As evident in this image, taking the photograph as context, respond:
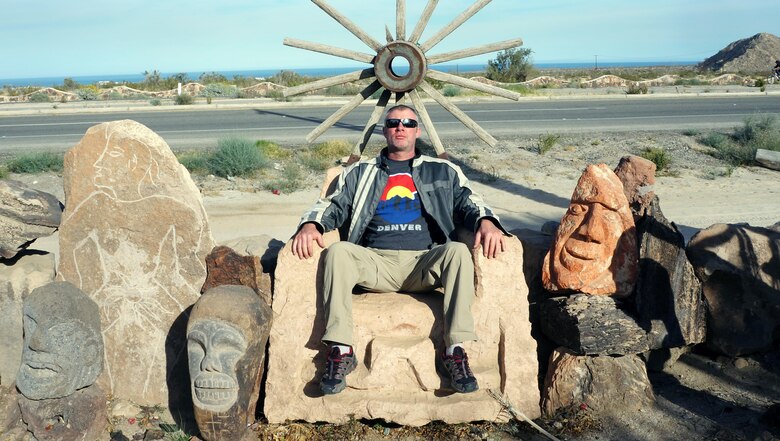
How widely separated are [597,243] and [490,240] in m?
0.71

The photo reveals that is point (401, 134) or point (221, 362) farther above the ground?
point (401, 134)

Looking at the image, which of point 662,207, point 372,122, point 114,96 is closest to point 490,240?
point 372,122

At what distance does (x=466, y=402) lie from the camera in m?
4.11

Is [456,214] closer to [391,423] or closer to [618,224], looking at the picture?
[618,224]

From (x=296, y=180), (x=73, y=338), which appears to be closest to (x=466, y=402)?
(x=73, y=338)

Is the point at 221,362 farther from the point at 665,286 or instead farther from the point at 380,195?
the point at 665,286

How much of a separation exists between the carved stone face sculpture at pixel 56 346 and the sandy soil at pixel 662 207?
1.10 meters

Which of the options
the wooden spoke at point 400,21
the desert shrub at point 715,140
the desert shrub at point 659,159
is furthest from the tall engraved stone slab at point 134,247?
the desert shrub at point 715,140

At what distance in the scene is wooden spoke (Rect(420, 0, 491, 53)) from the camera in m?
7.29

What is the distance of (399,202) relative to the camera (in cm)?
475

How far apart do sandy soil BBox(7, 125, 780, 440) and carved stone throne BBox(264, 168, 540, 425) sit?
7.3 inches

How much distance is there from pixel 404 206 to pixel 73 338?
2.06 metres

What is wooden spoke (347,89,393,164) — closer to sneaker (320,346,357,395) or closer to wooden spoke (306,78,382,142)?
wooden spoke (306,78,382,142)

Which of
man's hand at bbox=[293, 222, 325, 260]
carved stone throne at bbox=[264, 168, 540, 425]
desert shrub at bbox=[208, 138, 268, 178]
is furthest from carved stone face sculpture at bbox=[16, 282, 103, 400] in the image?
desert shrub at bbox=[208, 138, 268, 178]
